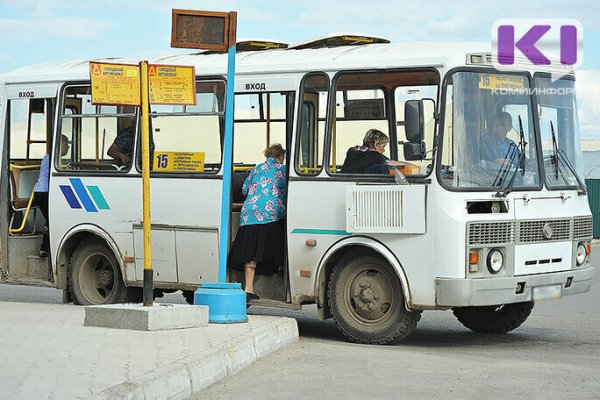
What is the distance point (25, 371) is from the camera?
8523mm

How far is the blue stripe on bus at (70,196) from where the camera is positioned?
46.5 ft

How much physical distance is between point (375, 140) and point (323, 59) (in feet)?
3.24

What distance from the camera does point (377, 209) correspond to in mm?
11562

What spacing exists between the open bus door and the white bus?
0.04 m

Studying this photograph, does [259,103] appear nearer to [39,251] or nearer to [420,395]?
[39,251]

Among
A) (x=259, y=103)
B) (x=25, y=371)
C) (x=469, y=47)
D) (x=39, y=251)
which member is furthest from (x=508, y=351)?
(x=39, y=251)

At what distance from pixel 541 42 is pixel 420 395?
5.39 metres

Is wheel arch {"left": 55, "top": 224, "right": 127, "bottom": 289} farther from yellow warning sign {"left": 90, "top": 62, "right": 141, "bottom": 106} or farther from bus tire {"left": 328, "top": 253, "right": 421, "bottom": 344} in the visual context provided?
bus tire {"left": 328, "top": 253, "right": 421, "bottom": 344}

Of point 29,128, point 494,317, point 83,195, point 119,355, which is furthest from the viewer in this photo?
point 29,128

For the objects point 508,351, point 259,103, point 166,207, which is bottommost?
point 508,351

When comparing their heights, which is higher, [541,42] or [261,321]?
[541,42]

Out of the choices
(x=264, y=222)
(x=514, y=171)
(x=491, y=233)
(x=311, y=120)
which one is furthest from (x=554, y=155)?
(x=264, y=222)

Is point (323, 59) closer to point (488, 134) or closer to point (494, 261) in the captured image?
point (488, 134)

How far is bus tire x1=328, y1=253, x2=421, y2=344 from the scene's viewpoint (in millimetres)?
11695
